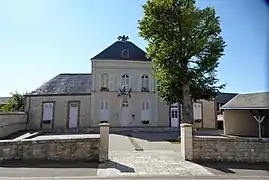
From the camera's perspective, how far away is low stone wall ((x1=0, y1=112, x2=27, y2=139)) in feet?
63.0

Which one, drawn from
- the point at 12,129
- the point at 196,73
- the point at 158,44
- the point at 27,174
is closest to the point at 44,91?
the point at 12,129

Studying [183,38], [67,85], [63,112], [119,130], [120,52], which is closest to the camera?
[183,38]

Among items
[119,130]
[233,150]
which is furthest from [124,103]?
[233,150]

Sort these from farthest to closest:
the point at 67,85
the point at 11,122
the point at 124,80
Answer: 1. the point at 67,85
2. the point at 124,80
3. the point at 11,122

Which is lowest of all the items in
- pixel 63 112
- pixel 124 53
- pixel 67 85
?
pixel 63 112

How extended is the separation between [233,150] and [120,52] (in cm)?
1811

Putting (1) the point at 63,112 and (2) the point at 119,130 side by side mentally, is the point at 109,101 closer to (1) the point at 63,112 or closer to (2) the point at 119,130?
(2) the point at 119,130

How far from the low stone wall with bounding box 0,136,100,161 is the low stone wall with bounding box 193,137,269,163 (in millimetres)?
4086

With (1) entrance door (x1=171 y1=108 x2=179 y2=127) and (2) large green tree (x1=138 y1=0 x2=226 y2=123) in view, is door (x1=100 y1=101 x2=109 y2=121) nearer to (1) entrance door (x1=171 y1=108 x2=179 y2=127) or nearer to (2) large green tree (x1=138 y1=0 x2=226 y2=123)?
(1) entrance door (x1=171 y1=108 x2=179 y2=127)

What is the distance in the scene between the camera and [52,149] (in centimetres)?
993

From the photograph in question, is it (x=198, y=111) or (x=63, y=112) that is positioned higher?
(x=198, y=111)

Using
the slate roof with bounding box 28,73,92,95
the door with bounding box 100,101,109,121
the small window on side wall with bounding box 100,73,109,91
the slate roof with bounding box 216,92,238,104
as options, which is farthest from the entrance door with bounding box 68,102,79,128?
the slate roof with bounding box 216,92,238,104

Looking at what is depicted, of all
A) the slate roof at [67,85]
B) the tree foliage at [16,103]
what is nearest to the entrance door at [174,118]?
the slate roof at [67,85]

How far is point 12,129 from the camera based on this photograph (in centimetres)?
2164
